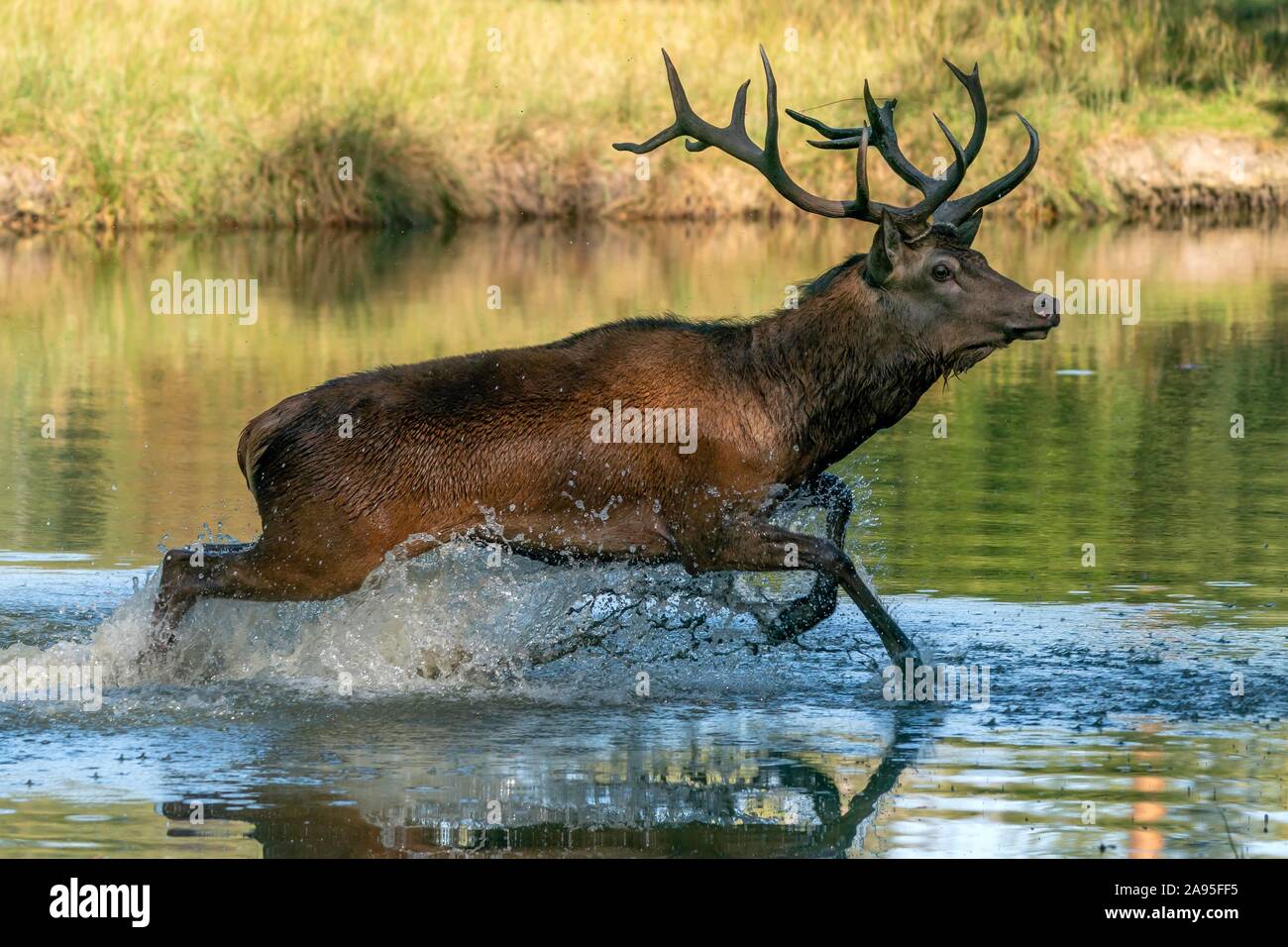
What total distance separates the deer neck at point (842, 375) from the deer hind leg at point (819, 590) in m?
0.33

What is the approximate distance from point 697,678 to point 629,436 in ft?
3.27

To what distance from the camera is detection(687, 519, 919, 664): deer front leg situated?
9461mm

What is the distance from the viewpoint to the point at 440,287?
2386 cm

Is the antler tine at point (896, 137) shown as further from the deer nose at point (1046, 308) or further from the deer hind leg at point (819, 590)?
the deer hind leg at point (819, 590)

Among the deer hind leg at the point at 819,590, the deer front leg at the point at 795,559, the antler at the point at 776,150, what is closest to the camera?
the deer front leg at the point at 795,559

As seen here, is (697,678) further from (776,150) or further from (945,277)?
(776,150)

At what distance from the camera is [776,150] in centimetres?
977

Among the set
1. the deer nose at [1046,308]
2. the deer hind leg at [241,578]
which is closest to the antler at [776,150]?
the deer nose at [1046,308]

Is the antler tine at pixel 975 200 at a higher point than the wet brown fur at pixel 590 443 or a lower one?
higher

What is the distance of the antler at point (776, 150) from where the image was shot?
967 cm
